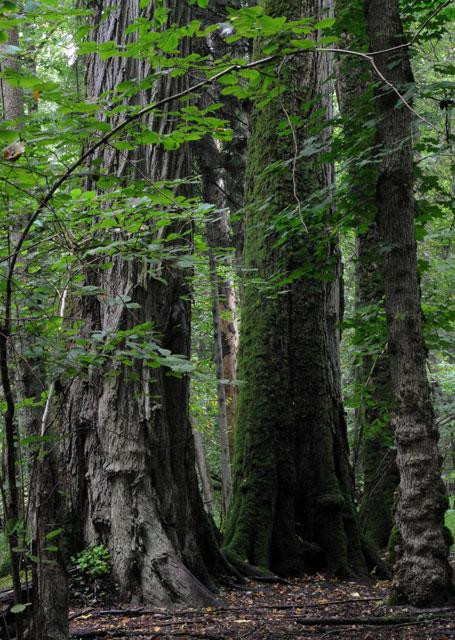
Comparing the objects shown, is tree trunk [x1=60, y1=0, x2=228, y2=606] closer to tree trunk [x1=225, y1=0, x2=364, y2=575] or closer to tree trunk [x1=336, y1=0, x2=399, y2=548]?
tree trunk [x1=225, y1=0, x2=364, y2=575]

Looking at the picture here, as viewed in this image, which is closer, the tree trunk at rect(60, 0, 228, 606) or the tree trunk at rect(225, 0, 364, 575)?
the tree trunk at rect(60, 0, 228, 606)

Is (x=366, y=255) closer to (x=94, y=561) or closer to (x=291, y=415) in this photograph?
(x=291, y=415)

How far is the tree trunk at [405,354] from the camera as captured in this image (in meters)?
4.18

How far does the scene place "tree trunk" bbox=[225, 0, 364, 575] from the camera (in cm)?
670

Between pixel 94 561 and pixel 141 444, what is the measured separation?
3.32 feet

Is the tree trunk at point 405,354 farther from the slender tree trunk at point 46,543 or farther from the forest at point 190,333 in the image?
the slender tree trunk at point 46,543

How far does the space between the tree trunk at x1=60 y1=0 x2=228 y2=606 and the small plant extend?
8cm

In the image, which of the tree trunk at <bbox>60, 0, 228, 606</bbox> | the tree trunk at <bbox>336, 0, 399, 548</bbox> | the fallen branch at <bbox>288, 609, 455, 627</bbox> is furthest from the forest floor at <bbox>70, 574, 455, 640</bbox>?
the tree trunk at <bbox>336, 0, 399, 548</bbox>

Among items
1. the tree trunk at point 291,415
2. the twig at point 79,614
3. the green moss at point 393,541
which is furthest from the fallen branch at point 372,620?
the tree trunk at point 291,415

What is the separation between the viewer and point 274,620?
454 cm

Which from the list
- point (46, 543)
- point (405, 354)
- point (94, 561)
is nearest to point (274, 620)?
point (94, 561)

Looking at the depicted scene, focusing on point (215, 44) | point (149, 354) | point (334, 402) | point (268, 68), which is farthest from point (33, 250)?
point (215, 44)

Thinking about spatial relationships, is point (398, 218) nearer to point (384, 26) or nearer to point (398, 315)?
point (398, 315)

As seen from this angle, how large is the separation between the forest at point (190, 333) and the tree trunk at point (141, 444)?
20 millimetres
